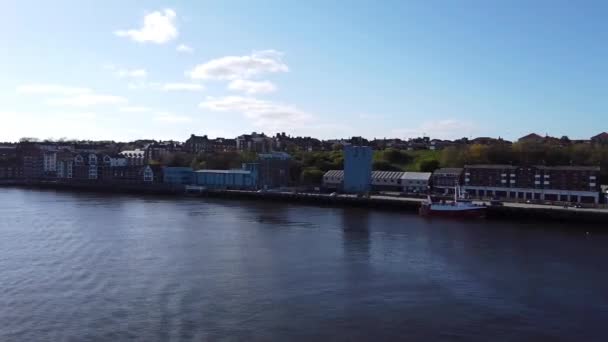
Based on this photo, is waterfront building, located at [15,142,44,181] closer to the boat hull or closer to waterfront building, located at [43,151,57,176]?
waterfront building, located at [43,151,57,176]

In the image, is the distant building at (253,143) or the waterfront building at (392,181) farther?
the distant building at (253,143)

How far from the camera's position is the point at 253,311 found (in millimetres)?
7527

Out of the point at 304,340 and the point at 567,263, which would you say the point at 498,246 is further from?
the point at 304,340

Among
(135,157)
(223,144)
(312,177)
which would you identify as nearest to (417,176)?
(312,177)

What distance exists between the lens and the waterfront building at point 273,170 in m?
30.3

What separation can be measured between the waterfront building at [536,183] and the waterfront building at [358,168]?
14.9 ft

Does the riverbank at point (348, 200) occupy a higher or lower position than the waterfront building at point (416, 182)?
lower

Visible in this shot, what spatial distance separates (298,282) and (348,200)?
47.3ft

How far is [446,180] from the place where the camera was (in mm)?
25547

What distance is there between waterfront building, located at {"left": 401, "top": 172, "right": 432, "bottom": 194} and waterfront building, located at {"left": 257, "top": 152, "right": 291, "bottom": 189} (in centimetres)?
710

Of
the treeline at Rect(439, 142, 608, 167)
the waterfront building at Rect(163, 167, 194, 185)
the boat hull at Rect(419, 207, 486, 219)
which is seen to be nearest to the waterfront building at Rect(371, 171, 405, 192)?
the treeline at Rect(439, 142, 608, 167)

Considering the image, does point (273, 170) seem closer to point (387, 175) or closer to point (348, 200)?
point (387, 175)

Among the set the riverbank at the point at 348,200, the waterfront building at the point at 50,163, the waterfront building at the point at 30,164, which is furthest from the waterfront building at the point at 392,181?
the waterfront building at the point at 30,164

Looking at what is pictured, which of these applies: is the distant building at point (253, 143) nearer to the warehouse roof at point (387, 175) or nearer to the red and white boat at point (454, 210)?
the warehouse roof at point (387, 175)
